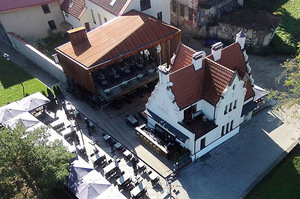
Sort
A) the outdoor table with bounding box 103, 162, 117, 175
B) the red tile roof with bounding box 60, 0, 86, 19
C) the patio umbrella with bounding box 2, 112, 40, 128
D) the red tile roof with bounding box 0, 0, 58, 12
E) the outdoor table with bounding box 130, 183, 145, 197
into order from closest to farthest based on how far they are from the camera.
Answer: the outdoor table with bounding box 130, 183, 145, 197 < the outdoor table with bounding box 103, 162, 117, 175 < the patio umbrella with bounding box 2, 112, 40, 128 < the red tile roof with bounding box 0, 0, 58, 12 < the red tile roof with bounding box 60, 0, 86, 19

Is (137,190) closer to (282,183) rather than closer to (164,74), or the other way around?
(164,74)

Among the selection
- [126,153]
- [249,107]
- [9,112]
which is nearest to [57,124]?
[9,112]

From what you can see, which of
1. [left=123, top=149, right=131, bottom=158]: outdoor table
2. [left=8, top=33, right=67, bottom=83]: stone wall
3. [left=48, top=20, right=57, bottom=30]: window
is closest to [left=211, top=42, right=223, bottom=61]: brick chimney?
[left=123, top=149, right=131, bottom=158]: outdoor table

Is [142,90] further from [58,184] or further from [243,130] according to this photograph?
[58,184]

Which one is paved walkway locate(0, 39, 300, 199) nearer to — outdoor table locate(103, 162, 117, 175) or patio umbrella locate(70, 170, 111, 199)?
outdoor table locate(103, 162, 117, 175)

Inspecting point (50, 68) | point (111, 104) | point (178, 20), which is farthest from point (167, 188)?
point (178, 20)
